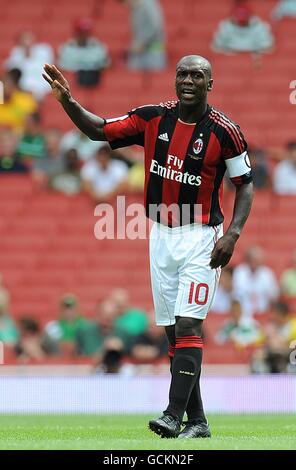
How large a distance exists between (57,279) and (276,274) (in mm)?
2975

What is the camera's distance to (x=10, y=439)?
26.1ft

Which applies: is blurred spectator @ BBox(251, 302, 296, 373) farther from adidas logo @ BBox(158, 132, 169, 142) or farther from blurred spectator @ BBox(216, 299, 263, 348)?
adidas logo @ BBox(158, 132, 169, 142)

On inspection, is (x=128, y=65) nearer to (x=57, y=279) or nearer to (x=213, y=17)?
(x=213, y=17)

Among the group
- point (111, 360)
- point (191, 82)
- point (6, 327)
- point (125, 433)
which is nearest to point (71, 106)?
point (191, 82)

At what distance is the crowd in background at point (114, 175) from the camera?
1545 centimetres

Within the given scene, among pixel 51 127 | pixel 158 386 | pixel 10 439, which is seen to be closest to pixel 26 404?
pixel 158 386

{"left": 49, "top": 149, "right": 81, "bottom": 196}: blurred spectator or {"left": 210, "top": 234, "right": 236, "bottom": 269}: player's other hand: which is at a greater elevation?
{"left": 49, "top": 149, "right": 81, "bottom": 196}: blurred spectator

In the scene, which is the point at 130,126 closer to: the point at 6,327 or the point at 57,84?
the point at 57,84

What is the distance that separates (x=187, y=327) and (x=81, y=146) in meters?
11.1

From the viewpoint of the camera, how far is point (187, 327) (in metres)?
8.05

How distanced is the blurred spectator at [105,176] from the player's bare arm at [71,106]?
9782 millimetres

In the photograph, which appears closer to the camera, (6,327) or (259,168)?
(6,327)

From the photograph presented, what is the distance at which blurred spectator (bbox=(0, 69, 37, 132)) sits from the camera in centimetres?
1973

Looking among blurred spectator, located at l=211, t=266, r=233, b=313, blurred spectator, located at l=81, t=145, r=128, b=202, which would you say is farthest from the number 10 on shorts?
blurred spectator, located at l=81, t=145, r=128, b=202
